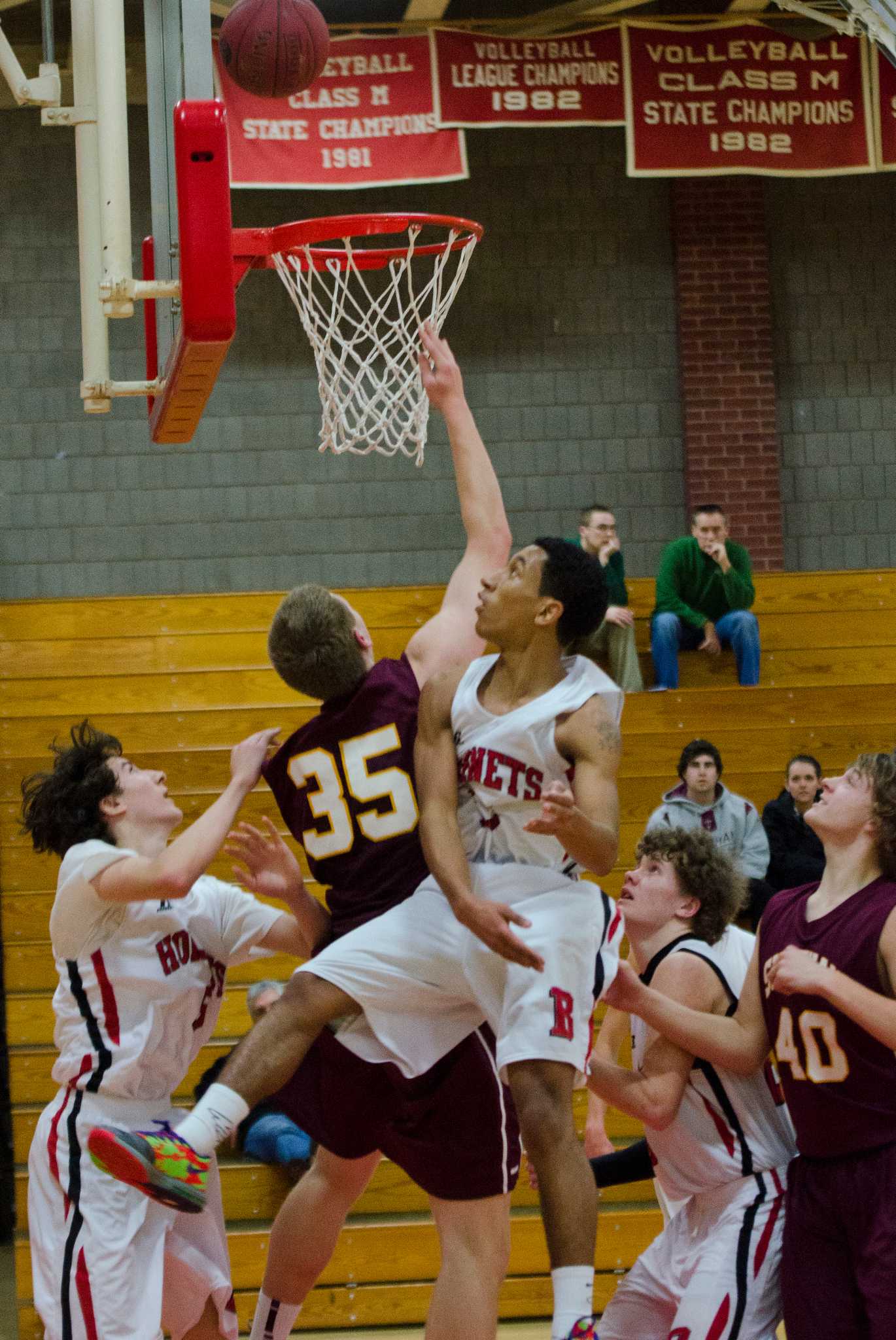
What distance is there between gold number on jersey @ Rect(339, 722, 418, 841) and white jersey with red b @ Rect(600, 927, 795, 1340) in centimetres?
81

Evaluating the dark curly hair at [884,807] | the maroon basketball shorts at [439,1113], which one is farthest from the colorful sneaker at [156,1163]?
the dark curly hair at [884,807]

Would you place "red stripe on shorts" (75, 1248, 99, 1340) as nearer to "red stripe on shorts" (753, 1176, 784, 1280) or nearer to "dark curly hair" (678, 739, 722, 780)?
"red stripe on shorts" (753, 1176, 784, 1280)

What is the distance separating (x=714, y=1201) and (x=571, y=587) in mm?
1616

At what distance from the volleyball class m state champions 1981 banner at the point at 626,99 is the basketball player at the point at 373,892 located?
676 cm

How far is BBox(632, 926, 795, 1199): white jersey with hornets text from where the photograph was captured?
4.07 m

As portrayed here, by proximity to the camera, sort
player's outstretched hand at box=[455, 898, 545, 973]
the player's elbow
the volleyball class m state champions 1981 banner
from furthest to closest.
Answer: the volleyball class m state champions 1981 banner < the player's elbow < player's outstretched hand at box=[455, 898, 545, 973]

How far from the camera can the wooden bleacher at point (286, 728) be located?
6.70 m

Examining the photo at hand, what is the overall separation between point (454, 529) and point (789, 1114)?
8.55 meters

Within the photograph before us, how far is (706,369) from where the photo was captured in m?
12.3

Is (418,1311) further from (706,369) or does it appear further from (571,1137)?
(706,369)

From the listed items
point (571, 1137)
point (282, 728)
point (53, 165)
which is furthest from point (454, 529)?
point (571, 1137)

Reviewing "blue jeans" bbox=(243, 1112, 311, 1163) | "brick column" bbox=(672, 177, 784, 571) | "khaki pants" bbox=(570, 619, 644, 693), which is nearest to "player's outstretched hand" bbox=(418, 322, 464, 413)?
"blue jeans" bbox=(243, 1112, 311, 1163)

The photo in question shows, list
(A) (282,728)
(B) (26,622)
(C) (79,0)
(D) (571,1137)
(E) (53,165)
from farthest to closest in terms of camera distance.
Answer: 1. (E) (53,165)
2. (B) (26,622)
3. (A) (282,728)
4. (C) (79,0)
5. (D) (571,1137)

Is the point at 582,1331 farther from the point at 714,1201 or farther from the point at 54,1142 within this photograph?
the point at 54,1142
